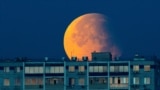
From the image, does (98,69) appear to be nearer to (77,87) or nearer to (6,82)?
(77,87)

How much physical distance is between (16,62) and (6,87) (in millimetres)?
4763

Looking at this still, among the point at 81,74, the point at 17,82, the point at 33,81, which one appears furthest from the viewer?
the point at 17,82

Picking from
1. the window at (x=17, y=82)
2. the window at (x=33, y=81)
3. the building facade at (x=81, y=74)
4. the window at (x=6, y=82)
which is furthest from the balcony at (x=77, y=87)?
the window at (x=6, y=82)

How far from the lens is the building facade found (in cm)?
15562

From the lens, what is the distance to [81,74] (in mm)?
157250

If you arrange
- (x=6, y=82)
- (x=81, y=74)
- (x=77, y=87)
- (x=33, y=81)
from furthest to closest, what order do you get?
(x=6, y=82) < (x=33, y=81) < (x=77, y=87) < (x=81, y=74)

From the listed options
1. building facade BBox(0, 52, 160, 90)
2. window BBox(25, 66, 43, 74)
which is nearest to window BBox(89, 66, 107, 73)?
building facade BBox(0, 52, 160, 90)

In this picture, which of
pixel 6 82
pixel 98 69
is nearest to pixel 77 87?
pixel 98 69

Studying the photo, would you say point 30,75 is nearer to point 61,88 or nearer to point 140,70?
point 61,88

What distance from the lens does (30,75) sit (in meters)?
158

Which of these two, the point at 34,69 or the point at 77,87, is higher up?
the point at 34,69

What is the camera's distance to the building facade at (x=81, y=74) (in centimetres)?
15562

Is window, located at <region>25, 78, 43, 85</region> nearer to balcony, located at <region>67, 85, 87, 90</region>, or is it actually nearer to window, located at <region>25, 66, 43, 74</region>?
window, located at <region>25, 66, 43, 74</region>

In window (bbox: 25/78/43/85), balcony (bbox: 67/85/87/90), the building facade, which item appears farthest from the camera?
window (bbox: 25/78/43/85)
